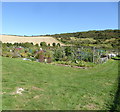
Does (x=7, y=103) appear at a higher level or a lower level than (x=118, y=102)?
higher

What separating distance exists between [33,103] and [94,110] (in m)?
1.91

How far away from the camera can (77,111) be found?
469 centimetres

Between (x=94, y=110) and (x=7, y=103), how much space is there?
2.65 metres

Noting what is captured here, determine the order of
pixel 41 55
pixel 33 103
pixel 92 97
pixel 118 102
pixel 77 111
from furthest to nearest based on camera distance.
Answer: pixel 41 55 < pixel 92 97 < pixel 118 102 < pixel 33 103 < pixel 77 111

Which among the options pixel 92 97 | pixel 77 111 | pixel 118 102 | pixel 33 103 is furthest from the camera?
pixel 92 97

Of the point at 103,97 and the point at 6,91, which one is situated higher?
the point at 6,91

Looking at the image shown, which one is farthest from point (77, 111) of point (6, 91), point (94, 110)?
point (6, 91)

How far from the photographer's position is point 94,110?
491cm

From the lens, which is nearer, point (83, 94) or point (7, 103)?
point (7, 103)

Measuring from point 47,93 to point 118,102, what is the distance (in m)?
Result: 2.62

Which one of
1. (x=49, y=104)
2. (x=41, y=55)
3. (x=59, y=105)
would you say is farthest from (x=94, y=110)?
(x=41, y=55)

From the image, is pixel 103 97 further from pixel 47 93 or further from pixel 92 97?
pixel 47 93

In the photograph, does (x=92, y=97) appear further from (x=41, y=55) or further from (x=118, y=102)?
(x=41, y=55)

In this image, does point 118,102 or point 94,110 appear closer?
point 94,110
